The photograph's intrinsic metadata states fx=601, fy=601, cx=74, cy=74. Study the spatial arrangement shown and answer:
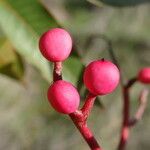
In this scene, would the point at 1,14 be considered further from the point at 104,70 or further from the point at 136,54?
the point at 136,54

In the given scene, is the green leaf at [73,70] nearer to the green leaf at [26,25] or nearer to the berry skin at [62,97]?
the green leaf at [26,25]

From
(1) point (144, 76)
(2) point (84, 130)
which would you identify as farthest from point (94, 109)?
(2) point (84, 130)

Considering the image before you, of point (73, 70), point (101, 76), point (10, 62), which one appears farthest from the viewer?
point (10, 62)

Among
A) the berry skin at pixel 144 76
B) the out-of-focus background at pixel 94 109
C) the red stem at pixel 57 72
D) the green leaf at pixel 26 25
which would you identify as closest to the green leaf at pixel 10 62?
the green leaf at pixel 26 25

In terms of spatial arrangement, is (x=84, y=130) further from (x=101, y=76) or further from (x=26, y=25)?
(x=26, y=25)

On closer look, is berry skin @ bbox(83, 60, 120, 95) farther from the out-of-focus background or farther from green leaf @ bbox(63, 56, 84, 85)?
the out-of-focus background
